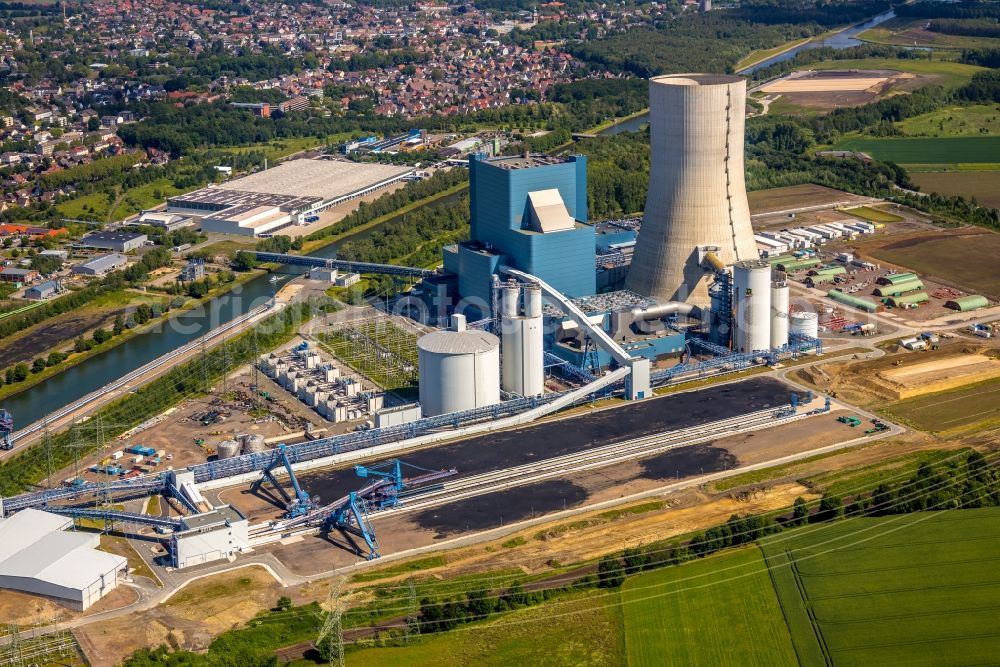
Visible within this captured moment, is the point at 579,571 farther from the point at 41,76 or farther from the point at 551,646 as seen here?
the point at 41,76

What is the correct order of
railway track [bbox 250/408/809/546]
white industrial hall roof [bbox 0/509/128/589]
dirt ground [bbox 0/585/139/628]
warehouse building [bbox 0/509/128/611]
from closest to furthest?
dirt ground [bbox 0/585/139/628] < warehouse building [bbox 0/509/128/611] < white industrial hall roof [bbox 0/509/128/589] < railway track [bbox 250/408/809/546]

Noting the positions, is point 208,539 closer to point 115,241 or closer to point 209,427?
point 209,427

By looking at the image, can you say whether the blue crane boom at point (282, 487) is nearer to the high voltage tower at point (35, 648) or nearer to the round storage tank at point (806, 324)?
the high voltage tower at point (35, 648)

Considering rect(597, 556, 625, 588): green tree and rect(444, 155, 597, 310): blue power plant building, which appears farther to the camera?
rect(444, 155, 597, 310): blue power plant building

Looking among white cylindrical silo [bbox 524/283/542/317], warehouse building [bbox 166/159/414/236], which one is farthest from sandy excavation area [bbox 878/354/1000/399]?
warehouse building [bbox 166/159/414/236]

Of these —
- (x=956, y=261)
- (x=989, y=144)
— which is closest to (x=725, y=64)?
(x=989, y=144)

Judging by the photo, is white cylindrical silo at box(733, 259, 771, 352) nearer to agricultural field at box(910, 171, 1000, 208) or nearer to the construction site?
the construction site
